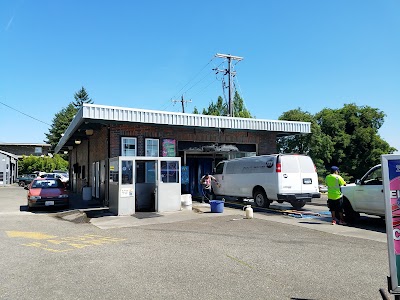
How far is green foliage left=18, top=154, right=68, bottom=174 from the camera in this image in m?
61.6

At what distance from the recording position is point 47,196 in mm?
16172

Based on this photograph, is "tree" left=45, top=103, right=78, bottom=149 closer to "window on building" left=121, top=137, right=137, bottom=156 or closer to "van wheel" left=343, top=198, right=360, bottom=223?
"window on building" left=121, top=137, right=137, bottom=156

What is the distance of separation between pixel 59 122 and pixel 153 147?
6533 cm

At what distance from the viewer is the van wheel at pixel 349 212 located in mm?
11977

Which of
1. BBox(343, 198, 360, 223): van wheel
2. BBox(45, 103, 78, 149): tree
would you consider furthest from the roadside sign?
BBox(45, 103, 78, 149): tree

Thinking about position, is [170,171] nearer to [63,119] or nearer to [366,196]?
[366,196]

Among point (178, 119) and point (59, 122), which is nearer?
point (178, 119)

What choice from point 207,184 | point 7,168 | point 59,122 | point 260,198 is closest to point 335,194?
point 260,198

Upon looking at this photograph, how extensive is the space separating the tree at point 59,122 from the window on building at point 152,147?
5836cm

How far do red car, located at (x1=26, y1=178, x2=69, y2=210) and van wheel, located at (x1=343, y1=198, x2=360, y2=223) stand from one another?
468 inches

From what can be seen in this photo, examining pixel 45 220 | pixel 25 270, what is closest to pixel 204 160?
pixel 45 220

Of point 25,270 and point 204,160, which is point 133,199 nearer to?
point 25,270

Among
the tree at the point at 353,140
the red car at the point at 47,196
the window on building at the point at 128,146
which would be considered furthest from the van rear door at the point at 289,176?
the tree at the point at 353,140

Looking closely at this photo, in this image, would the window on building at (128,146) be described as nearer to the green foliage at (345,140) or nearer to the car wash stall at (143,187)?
the car wash stall at (143,187)
